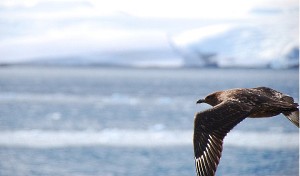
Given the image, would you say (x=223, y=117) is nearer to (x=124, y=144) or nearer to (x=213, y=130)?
(x=213, y=130)

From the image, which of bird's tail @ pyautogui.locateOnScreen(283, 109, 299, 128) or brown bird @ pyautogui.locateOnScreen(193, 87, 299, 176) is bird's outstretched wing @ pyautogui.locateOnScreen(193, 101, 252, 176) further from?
bird's tail @ pyautogui.locateOnScreen(283, 109, 299, 128)

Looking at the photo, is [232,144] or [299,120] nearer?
[299,120]

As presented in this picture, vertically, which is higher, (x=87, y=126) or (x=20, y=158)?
(x=87, y=126)

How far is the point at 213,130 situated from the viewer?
6.30 metres

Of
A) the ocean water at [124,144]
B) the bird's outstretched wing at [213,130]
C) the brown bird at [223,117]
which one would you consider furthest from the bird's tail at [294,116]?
the ocean water at [124,144]

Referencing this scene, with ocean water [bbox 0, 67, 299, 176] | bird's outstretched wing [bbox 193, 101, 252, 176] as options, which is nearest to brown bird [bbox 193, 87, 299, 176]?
bird's outstretched wing [bbox 193, 101, 252, 176]

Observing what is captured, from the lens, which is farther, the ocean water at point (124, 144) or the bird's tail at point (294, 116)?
the ocean water at point (124, 144)

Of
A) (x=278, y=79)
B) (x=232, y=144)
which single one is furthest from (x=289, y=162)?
(x=278, y=79)

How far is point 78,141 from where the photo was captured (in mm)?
24625

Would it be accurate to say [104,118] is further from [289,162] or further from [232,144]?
[289,162]

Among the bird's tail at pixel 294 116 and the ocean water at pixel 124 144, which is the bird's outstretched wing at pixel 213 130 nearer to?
the bird's tail at pixel 294 116

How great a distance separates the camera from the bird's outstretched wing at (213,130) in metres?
6.18

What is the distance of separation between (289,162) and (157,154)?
3134 mm

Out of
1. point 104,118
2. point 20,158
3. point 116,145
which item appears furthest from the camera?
point 104,118
